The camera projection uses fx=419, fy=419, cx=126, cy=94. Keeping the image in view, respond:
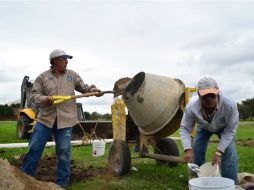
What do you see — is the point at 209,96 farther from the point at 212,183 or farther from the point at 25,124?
the point at 25,124

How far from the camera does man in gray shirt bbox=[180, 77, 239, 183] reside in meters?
3.89

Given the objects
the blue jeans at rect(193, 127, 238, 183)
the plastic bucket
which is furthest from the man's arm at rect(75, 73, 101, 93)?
the plastic bucket

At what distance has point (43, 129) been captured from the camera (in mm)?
5258

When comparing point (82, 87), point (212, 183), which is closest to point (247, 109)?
point (82, 87)

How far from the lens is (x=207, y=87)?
12.6 feet

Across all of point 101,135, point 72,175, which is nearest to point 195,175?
point 72,175

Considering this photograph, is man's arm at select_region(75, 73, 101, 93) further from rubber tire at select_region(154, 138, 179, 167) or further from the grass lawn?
rubber tire at select_region(154, 138, 179, 167)

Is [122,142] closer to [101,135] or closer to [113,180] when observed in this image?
[113,180]

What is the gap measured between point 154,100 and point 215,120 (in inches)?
64.8

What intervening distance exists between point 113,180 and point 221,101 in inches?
94.9

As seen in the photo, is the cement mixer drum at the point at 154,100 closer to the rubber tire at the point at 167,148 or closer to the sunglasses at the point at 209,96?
the rubber tire at the point at 167,148

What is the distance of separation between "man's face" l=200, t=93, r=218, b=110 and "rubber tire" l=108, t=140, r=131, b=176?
2442 millimetres

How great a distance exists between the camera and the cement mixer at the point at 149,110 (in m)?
5.82

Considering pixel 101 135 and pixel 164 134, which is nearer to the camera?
pixel 164 134
